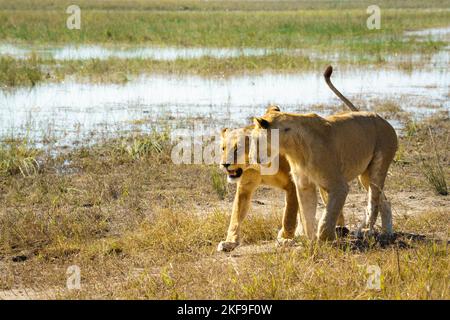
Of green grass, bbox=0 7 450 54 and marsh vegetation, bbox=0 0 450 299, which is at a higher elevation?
green grass, bbox=0 7 450 54

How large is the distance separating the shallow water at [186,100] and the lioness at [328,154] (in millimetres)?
5372

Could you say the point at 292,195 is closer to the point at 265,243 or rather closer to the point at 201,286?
the point at 265,243

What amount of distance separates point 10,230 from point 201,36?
20.1 m

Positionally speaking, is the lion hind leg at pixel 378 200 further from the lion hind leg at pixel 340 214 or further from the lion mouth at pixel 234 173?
the lion mouth at pixel 234 173

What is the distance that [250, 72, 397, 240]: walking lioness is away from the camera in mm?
5770

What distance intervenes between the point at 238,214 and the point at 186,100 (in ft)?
27.5

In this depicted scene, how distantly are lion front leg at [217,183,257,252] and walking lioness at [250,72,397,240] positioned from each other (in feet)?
1.38

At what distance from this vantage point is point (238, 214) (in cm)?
631

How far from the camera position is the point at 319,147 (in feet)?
19.2

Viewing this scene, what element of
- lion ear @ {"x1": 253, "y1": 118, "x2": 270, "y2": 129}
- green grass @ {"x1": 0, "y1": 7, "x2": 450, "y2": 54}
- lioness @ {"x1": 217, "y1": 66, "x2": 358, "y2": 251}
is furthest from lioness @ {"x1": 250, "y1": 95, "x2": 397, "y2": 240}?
green grass @ {"x1": 0, "y1": 7, "x2": 450, "y2": 54}

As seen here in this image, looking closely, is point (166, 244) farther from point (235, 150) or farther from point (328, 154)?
point (328, 154)

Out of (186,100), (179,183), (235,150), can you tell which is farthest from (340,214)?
(186,100)

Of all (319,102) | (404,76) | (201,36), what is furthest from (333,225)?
(201,36)

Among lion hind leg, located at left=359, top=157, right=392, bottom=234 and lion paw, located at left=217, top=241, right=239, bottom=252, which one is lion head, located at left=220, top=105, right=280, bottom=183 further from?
lion hind leg, located at left=359, top=157, right=392, bottom=234
